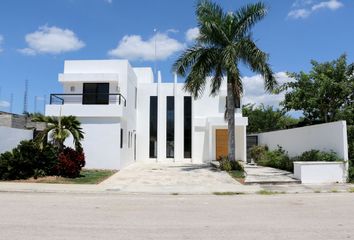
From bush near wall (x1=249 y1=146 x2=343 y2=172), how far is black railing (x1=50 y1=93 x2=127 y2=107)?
1008 centimetres

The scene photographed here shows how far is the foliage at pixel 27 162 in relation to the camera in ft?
55.1

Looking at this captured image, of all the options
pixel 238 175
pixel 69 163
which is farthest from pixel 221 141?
pixel 69 163

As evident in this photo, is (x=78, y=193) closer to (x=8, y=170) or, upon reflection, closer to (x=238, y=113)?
(x=8, y=170)

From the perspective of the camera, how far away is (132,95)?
28.4 metres

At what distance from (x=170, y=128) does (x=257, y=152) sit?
7.27 m

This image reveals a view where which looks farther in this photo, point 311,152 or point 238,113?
point 238,113

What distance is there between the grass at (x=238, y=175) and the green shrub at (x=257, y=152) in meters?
7.52

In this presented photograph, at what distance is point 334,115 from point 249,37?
244 inches

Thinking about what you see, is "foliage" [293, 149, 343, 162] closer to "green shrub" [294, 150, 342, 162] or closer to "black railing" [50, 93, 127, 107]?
"green shrub" [294, 150, 342, 162]

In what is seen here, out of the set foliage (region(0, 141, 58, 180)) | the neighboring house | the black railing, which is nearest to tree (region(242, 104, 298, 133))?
the neighboring house

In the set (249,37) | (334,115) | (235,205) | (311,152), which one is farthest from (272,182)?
(249,37)

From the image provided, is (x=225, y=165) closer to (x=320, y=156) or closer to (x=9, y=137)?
(x=320, y=156)

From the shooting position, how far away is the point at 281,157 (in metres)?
23.0

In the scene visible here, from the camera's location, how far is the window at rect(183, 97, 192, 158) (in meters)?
30.7
